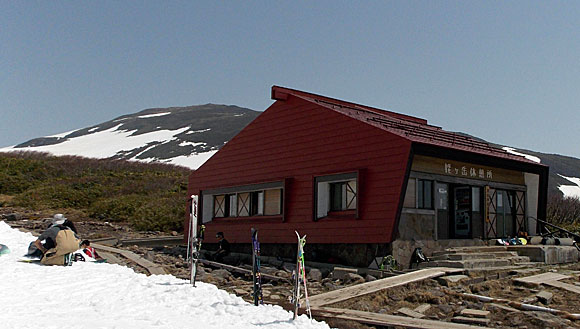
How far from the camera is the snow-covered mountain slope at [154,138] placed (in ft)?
297

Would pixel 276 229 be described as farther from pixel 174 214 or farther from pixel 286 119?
pixel 174 214

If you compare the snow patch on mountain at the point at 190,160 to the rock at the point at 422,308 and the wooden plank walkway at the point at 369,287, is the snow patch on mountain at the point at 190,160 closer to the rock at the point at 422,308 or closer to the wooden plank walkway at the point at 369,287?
the wooden plank walkway at the point at 369,287

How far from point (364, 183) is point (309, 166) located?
2.69 metres

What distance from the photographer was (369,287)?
11.5 m

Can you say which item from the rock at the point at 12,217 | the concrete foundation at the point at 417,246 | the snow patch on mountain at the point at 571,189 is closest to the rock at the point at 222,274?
the concrete foundation at the point at 417,246

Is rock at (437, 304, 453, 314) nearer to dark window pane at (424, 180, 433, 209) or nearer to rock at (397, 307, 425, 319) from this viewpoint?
rock at (397, 307, 425, 319)

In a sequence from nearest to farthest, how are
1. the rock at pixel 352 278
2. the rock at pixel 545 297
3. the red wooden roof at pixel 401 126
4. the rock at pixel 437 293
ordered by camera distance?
the rock at pixel 545 297, the rock at pixel 437 293, the rock at pixel 352 278, the red wooden roof at pixel 401 126

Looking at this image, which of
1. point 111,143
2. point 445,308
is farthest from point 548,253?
point 111,143

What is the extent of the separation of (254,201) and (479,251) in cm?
839

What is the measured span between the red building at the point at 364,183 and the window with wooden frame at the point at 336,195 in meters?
0.03

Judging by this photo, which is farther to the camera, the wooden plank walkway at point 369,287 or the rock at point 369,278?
the rock at point 369,278

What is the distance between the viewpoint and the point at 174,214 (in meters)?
33.7

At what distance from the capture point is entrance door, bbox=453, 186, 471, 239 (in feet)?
56.5

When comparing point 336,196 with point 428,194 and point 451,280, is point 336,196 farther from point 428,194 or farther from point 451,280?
point 451,280
